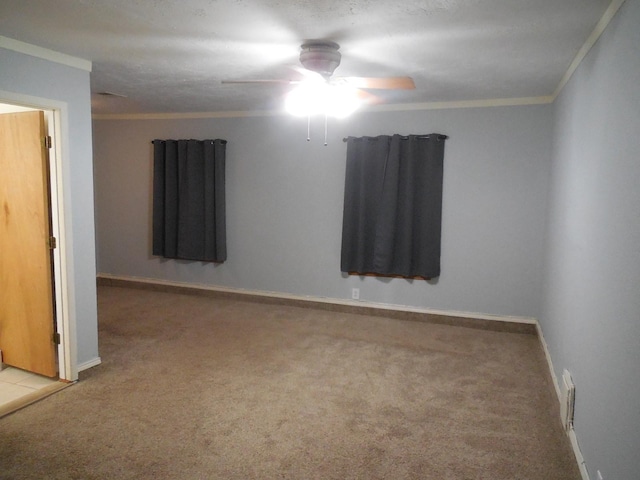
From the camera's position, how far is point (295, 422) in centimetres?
270

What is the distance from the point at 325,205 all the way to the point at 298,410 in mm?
2629

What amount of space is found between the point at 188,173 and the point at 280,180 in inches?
45.4

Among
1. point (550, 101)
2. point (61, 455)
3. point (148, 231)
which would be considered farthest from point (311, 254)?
point (61, 455)

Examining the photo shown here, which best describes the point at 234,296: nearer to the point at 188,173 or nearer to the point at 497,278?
the point at 188,173

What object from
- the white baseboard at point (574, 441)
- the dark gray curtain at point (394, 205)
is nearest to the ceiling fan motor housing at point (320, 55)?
the dark gray curtain at point (394, 205)

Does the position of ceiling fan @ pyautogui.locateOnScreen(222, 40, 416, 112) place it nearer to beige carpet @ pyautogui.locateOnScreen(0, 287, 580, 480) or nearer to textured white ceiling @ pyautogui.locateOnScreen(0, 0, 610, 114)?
textured white ceiling @ pyautogui.locateOnScreen(0, 0, 610, 114)

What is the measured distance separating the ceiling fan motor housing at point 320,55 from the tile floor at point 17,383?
9.28ft

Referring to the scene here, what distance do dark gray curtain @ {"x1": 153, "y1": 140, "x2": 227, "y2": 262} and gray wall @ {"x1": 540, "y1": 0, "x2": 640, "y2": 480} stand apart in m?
3.70

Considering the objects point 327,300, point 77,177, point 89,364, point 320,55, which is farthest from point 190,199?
point 320,55

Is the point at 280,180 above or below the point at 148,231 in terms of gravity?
above

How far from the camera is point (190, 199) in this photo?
17.7 feet

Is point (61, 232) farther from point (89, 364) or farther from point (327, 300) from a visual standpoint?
point (327, 300)

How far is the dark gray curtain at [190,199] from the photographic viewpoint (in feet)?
17.4

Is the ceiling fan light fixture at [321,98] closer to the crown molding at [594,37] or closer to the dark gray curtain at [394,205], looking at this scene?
the crown molding at [594,37]
